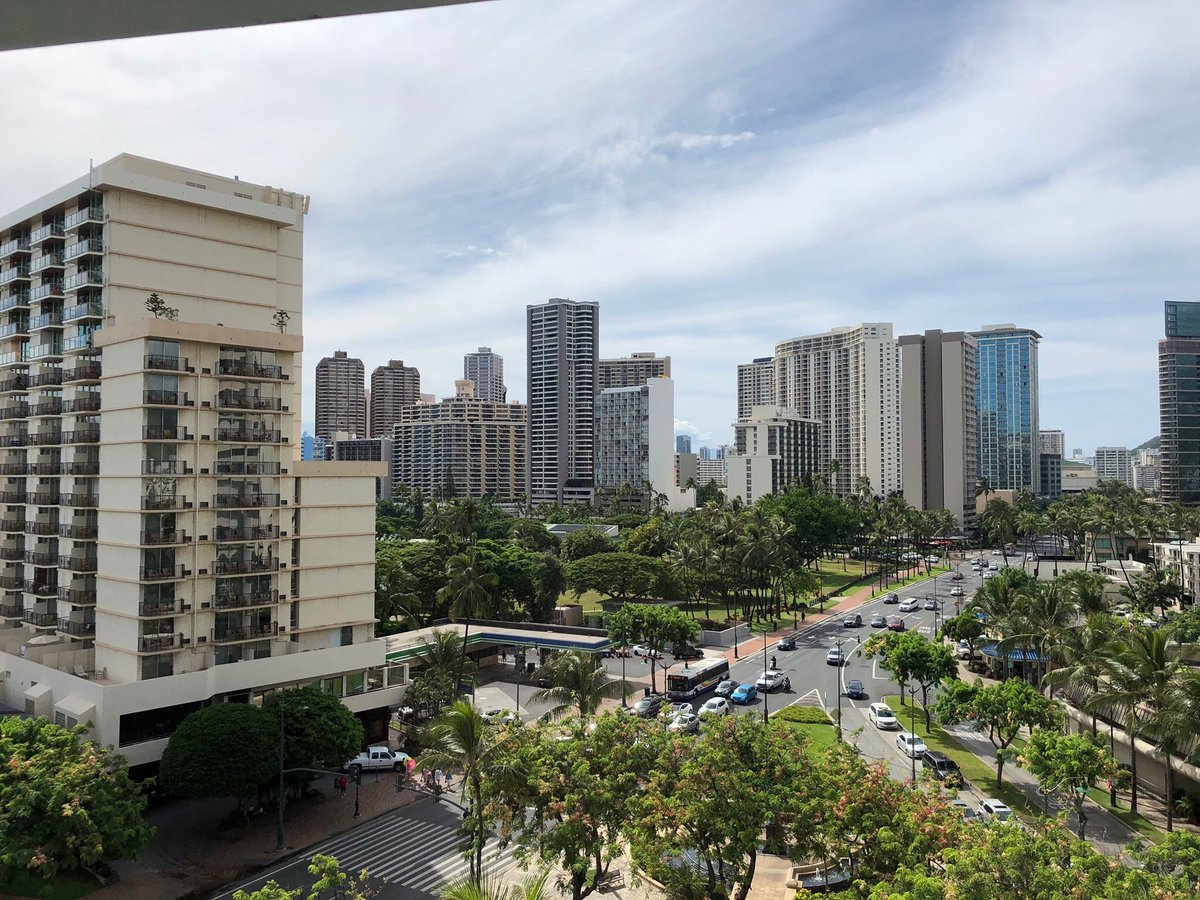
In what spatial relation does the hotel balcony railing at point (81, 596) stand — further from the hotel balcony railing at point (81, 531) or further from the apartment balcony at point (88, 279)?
the apartment balcony at point (88, 279)

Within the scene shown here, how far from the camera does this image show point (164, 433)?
41219 millimetres

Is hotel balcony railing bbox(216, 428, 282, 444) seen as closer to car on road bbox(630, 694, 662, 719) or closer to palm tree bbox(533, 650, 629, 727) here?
palm tree bbox(533, 650, 629, 727)

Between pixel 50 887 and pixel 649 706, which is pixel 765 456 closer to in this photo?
pixel 649 706

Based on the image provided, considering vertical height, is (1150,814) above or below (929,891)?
below

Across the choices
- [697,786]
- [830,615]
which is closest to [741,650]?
[830,615]

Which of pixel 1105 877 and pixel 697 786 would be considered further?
pixel 697 786

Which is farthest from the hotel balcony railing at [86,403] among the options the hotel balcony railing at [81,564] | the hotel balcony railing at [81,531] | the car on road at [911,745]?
the car on road at [911,745]

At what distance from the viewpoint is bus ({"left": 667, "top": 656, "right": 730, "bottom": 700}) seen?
56406 mm

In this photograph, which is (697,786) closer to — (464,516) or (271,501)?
(271,501)

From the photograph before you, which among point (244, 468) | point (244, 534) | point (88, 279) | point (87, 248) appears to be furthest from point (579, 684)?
point (87, 248)

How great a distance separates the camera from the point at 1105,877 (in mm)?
18766

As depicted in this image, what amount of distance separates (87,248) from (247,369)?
1084cm

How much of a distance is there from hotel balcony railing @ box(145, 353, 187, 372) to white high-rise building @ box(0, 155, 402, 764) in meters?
0.07

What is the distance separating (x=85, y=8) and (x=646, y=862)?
23907 mm
